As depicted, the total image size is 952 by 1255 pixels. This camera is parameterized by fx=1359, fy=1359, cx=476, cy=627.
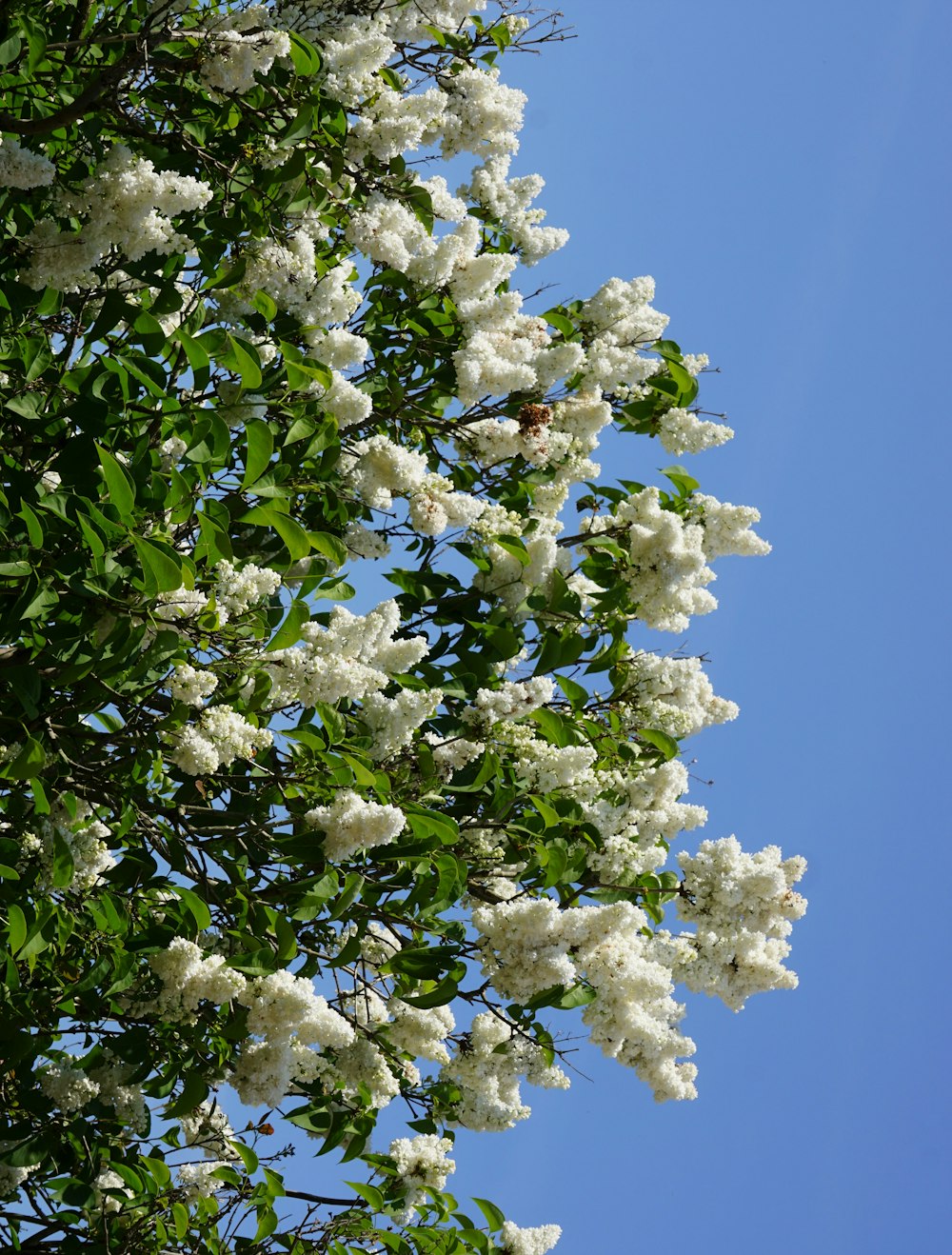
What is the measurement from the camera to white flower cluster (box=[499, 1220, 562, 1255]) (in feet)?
20.3

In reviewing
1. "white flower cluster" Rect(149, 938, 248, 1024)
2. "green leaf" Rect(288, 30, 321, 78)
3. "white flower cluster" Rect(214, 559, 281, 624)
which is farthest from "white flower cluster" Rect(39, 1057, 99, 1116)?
"green leaf" Rect(288, 30, 321, 78)

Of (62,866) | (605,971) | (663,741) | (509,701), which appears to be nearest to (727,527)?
(663,741)

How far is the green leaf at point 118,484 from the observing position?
13.6ft

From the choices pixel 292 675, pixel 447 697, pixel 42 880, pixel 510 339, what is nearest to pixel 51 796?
pixel 42 880

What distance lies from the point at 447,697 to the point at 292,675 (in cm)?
131

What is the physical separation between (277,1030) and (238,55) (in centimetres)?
352

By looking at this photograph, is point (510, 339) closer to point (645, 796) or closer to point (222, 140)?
point (222, 140)

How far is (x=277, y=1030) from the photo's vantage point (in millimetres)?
4938

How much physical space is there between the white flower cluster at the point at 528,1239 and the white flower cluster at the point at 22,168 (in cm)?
483

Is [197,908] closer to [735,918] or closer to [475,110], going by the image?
[735,918]

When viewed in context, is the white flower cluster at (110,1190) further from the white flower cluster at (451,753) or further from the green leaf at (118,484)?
the green leaf at (118,484)

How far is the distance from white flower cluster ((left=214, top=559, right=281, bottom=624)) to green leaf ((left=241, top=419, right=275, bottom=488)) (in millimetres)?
335

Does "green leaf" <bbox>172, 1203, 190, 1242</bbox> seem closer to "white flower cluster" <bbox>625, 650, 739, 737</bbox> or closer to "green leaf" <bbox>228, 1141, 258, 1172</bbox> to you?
"green leaf" <bbox>228, 1141, 258, 1172</bbox>

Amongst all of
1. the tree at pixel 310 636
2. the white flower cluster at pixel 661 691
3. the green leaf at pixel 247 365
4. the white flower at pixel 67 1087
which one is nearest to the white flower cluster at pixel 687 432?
the tree at pixel 310 636
